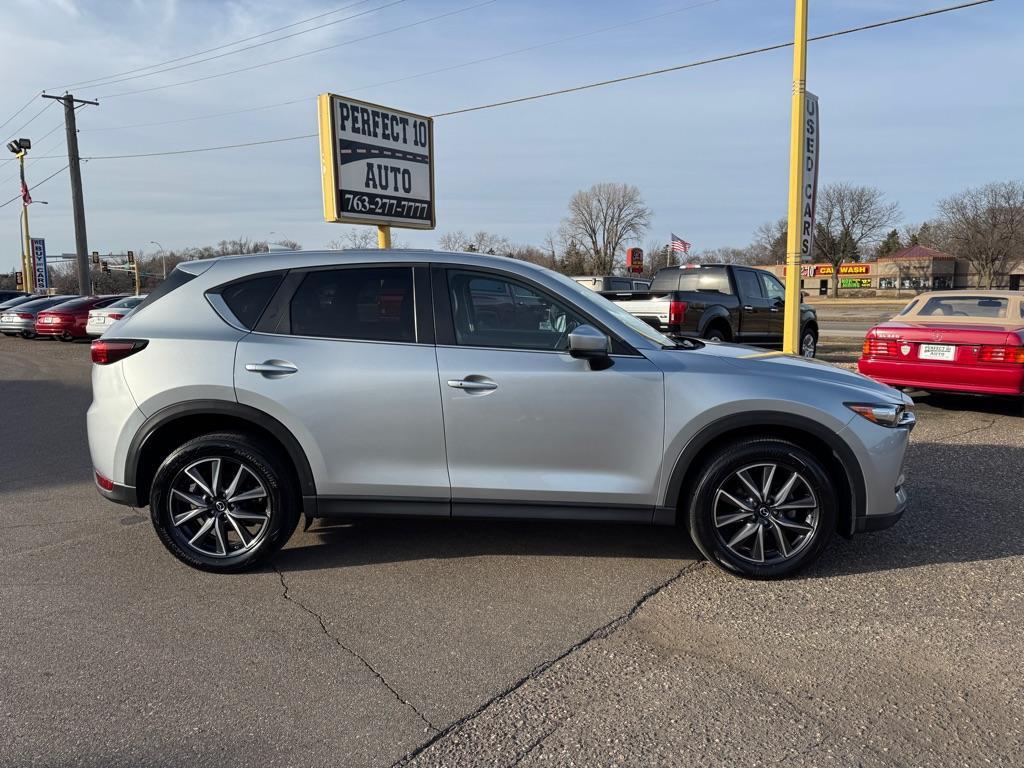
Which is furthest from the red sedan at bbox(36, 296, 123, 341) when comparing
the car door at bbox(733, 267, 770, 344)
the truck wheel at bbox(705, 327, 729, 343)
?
the car door at bbox(733, 267, 770, 344)

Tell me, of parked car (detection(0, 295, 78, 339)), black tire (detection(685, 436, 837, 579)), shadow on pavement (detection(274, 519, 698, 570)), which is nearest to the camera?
black tire (detection(685, 436, 837, 579))

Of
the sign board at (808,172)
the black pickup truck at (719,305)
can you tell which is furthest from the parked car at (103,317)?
the sign board at (808,172)

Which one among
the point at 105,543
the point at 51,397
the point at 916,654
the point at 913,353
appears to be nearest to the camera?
the point at 916,654

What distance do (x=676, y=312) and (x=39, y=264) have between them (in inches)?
2114

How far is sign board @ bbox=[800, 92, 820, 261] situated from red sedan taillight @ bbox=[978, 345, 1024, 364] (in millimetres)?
3415

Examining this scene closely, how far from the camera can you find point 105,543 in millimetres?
4773

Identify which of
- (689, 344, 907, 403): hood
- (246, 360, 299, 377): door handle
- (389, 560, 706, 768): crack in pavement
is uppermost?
(246, 360, 299, 377): door handle

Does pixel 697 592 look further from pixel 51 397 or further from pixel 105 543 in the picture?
pixel 51 397

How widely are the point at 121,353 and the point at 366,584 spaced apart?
1904mm

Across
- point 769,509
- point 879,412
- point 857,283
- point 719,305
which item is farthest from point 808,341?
point 857,283

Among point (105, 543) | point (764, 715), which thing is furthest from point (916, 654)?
point (105, 543)

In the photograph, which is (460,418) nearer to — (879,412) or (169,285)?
(169,285)

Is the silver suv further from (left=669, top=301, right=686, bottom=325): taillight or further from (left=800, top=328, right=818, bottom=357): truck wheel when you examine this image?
(left=800, top=328, right=818, bottom=357): truck wheel

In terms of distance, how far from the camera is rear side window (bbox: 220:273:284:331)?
4.23m
